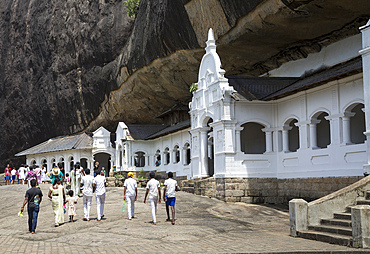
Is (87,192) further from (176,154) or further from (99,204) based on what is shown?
(176,154)

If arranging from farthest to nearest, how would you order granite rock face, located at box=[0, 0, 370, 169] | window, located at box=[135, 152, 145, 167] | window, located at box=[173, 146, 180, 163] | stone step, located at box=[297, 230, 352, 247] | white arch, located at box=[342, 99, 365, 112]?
1. window, located at box=[135, 152, 145, 167]
2. window, located at box=[173, 146, 180, 163]
3. granite rock face, located at box=[0, 0, 370, 169]
4. white arch, located at box=[342, 99, 365, 112]
5. stone step, located at box=[297, 230, 352, 247]

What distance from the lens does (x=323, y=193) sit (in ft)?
62.6

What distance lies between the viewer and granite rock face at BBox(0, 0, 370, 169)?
77.4 ft

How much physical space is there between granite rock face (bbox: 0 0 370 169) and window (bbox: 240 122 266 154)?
180 inches

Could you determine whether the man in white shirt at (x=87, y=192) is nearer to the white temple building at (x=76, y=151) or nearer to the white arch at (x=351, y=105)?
the white arch at (x=351, y=105)

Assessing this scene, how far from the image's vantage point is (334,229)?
11.7 metres

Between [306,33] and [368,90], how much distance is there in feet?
32.0

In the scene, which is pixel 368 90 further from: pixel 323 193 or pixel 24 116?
pixel 24 116

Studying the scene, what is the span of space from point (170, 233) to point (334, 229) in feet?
13.5

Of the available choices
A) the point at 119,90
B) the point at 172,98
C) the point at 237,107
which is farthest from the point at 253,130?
the point at 119,90

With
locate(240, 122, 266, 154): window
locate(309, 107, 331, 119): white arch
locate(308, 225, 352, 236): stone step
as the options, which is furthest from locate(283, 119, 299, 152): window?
locate(308, 225, 352, 236): stone step

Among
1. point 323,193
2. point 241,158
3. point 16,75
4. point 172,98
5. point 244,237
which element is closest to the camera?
point 244,237

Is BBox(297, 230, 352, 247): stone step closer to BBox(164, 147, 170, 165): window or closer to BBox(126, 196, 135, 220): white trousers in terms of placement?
BBox(126, 196, 135, 220): white trousers

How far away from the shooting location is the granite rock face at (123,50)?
77.4ft
